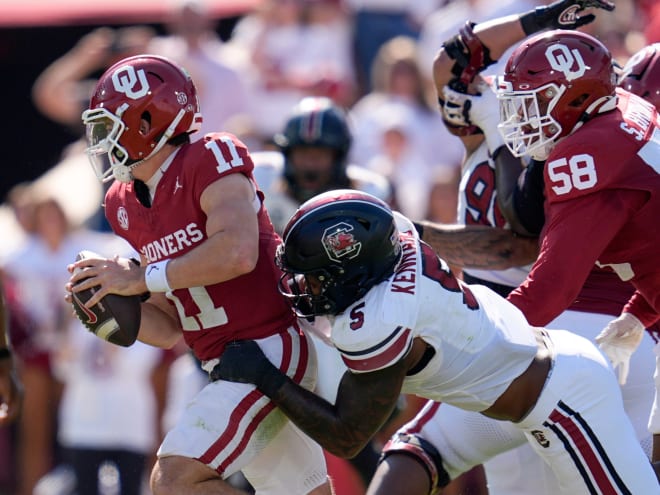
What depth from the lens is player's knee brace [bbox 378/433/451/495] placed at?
5.13 metres

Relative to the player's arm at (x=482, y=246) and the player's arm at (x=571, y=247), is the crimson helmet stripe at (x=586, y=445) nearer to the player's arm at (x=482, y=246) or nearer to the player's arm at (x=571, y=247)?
the player's arm at (x=571, y=247)

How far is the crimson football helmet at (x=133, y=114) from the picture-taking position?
4730 millimetres

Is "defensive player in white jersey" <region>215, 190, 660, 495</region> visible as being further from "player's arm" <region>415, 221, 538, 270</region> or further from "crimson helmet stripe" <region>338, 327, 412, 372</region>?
"player's arm" <region>415, 221, 538, 270</region>

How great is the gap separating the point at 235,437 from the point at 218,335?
37 centimetres

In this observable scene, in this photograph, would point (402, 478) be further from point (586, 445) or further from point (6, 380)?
point (6, 380)

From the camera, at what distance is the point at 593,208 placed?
4.68 metres

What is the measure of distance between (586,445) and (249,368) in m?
1.15

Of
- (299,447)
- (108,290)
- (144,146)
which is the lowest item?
(299,447)

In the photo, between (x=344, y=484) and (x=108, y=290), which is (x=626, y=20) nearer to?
(x=344, y=484)

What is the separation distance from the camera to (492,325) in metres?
4.53

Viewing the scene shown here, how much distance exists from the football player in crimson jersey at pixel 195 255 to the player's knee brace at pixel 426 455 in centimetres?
48

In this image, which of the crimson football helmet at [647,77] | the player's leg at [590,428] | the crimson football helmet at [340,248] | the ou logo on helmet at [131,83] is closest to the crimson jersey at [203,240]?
the ou logo on helmet at [131,83]

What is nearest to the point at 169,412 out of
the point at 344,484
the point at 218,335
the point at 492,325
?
the point at 344,484

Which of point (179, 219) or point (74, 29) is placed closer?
point (179, 219)
